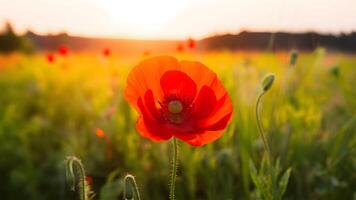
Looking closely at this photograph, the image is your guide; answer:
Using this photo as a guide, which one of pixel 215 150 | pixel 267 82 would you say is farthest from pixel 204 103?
pixel 215 150

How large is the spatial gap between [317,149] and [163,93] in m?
1.35

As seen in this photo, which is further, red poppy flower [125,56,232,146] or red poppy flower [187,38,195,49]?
red poppy flower [187,38,195,49]

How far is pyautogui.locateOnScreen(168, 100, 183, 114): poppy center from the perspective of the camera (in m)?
1.42

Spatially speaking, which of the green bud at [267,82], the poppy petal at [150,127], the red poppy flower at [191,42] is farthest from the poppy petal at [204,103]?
the red poppy flower at [191,42]

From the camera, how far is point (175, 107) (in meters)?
1.42

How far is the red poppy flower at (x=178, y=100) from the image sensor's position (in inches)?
49.8

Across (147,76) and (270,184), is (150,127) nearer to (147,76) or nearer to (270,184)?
(147,76)

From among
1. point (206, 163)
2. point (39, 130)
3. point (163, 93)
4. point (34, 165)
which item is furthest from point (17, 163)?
point (163, 93)

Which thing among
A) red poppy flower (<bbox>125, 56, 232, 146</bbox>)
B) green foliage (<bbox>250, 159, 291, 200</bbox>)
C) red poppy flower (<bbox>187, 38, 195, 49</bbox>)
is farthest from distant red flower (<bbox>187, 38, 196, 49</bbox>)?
red poppy flower (<bbox>125, 56, 232, 146</bbox>)

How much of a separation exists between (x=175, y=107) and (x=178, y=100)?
32 millimetres

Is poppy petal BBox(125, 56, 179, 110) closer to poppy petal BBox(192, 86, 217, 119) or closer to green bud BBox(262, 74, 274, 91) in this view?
poppy petal BBox(192, 86, 217, 119)

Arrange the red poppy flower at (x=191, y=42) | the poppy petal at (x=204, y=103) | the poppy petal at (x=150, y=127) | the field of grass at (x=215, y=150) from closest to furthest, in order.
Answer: the poppy petal at (x=150, y=127), the poppy petal at (x=204, y=103), the field of grass at (x=215, y=150), the red poppy flower at (x=191, y=42)

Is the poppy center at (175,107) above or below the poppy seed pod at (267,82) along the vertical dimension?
below

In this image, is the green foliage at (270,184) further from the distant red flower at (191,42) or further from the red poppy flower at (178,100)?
the distant red flower at (191,42)
